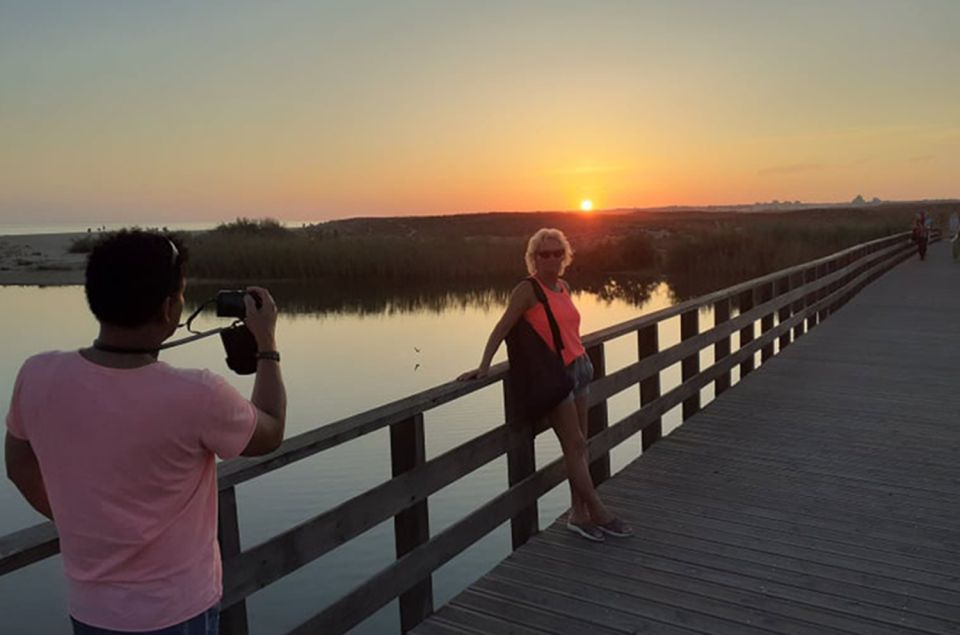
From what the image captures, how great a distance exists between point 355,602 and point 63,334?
66.7ft

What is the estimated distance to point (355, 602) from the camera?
3262mm

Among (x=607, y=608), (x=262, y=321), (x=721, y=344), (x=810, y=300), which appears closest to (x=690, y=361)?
(x=721, y=344)

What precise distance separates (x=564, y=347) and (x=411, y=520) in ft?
3.90

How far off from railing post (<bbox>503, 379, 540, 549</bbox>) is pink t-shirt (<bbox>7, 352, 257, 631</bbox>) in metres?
2.72

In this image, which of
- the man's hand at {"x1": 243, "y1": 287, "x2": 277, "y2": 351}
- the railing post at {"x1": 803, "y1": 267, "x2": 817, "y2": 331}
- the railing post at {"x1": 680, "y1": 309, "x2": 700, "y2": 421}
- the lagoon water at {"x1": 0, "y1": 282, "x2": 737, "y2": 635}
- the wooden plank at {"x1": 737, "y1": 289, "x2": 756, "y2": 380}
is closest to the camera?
the man's hand at {"x1": 243, "y1": 287, "x2": 277, "y2": 351}

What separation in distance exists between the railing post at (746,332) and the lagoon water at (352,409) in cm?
157

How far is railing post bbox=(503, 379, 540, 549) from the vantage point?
177 inches

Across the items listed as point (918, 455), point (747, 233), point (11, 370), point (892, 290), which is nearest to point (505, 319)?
point (918, 455)

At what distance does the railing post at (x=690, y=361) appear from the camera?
23.5 ft

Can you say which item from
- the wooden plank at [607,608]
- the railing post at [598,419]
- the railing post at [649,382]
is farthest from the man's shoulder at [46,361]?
the railing post at [649,382]

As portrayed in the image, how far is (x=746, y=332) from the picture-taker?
9531 mm

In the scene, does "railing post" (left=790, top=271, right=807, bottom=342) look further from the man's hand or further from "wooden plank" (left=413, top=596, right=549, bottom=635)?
the man's hand

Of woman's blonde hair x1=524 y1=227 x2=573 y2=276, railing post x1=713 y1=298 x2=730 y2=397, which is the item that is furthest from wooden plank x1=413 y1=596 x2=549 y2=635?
railing post x1=713 y1=298 x2=730 y2=397

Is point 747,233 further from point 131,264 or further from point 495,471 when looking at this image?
point 131,264
